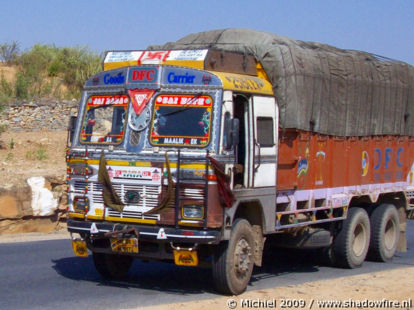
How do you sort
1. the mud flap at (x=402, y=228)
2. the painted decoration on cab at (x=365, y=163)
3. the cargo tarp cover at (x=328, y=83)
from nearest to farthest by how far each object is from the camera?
the cargo tarp cover at (x=328, y=83) < the painted decoration on cab at (x=365, y=163) < the mud flap at (x=402, y=228)

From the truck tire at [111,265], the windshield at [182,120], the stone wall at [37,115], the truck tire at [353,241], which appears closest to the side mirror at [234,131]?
the windshield at [182,120]

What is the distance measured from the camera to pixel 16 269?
1036 centimetres

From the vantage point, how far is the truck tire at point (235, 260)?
341 inches

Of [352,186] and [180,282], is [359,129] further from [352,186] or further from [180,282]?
[180,282]

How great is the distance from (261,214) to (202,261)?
1.11 m

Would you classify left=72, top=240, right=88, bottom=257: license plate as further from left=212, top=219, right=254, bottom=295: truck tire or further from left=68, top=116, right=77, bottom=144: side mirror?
left=212, top=219, right=254, bottom=295: truck tire

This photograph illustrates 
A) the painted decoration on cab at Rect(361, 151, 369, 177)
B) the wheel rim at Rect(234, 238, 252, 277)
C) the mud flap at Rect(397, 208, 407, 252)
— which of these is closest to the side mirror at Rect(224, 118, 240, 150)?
the wheel rim at Rect(234, 238, 252, 277)

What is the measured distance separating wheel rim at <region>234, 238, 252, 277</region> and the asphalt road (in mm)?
473

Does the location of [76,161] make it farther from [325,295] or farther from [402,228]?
[402,228]

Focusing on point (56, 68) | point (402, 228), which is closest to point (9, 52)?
point (56, 68)

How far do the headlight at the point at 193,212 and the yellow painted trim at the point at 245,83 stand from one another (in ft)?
4.99

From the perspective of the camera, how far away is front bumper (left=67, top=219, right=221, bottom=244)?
8234mm

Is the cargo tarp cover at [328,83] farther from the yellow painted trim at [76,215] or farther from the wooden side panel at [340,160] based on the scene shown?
the yellow painted trim at [76,215]

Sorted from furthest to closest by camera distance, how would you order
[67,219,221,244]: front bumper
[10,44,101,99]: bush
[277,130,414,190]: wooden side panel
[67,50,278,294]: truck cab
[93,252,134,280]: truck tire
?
1. [10,44,101,99]: bush
2. [277,130,414,190]: wooden side panel
3. [93,252,134,280]: truck tire
4. [67,50,278,294]: truck cab
5. [67,219,221,244]: front bumper
